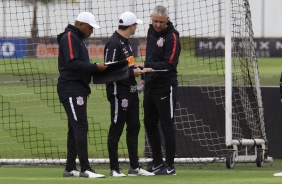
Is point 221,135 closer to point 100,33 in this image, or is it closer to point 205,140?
point 205,140

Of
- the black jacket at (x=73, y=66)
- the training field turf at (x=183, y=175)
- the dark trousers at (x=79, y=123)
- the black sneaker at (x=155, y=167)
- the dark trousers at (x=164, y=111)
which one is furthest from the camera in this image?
the black sneaker at (x=155, y=167)

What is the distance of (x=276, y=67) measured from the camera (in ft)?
127

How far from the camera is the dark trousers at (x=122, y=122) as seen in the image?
445 inches

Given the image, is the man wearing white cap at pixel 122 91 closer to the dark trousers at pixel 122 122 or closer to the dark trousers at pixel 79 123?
the dark trousers at pixel 122 122

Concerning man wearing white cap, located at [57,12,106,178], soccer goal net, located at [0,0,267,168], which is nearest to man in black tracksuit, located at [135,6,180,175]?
man wearing white cap, located at [57,12,106,178]

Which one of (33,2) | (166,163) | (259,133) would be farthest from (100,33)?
(166,163)

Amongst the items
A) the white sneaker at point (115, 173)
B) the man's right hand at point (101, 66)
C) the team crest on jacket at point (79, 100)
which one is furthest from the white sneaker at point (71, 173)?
the man's right hand at point (101, 66)

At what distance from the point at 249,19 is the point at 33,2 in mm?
3628

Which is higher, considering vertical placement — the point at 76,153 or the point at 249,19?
the point at 249,19

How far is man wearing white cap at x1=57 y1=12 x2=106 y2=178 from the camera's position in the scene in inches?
435

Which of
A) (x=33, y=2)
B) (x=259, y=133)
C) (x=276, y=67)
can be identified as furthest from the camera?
(x=276, y=67)

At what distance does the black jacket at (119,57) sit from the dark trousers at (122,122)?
3.1 inches

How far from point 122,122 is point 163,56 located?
967 mm

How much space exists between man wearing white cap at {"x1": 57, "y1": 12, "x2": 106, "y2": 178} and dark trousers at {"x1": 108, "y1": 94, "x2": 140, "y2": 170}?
12.7 inches
